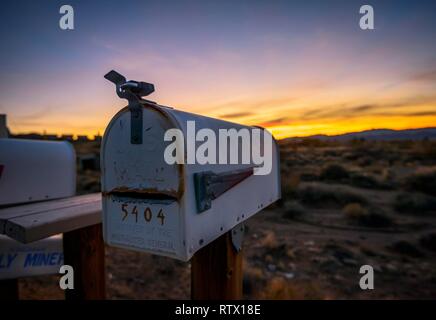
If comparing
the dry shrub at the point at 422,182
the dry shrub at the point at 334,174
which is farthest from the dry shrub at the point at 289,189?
the dry shrub at the point at 422,182

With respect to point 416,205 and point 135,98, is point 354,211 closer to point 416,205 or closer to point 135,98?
point 416,205

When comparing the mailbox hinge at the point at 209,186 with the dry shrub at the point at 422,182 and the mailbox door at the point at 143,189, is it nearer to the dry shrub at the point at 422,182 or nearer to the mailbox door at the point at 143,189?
the mailbox door at the point at 143,189

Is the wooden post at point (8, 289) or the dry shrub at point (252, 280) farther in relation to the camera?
the dry shrub at point (252, 280)

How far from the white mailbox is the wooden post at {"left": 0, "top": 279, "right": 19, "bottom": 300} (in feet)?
4.77

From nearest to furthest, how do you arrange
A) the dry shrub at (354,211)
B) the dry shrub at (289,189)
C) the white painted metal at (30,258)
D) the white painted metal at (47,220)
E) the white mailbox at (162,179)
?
1. the white mailbox at (162,179)
2. the white painted metal at (47,220)
3. the white painted metal at (30,258)
4. the dry shrub at (354,211)
5. the dry shrub at (289,189)

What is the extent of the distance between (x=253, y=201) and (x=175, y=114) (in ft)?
2.23

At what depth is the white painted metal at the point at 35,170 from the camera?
163 centimetres

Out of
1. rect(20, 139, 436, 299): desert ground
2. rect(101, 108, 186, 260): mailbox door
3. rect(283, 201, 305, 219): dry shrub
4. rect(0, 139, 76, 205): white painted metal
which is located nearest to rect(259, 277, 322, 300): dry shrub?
rect(20, 139, 436, 299): desert ground

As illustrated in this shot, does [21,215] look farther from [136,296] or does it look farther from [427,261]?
[427,261]

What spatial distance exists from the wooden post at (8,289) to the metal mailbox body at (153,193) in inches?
57.2

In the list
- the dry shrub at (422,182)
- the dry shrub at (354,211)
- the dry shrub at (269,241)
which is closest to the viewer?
the dry shrub at (269,241)

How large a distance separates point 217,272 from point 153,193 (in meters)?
0.51
